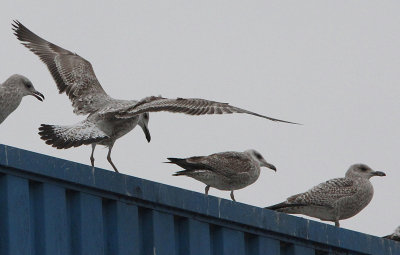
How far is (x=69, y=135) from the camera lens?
33.4ft

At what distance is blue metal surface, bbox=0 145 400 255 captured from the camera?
25.2 feet

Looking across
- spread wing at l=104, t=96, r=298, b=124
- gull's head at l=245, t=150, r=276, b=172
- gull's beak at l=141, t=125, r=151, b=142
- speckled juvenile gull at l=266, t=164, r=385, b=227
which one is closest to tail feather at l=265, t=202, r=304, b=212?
speckled juvenile gull at l=266, t=164, r=385, b=227

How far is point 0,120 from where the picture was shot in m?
10.9

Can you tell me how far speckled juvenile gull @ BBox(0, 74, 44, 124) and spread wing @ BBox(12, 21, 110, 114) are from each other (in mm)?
810

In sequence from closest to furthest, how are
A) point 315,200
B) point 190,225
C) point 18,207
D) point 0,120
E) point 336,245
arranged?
point 18,207 → point 190,225 → point 336,245 → point 0,120 → point 315,200

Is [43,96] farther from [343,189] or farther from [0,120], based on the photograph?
[343,189]

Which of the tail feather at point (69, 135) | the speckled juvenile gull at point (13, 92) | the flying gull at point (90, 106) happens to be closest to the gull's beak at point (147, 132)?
the flying gull at point (90, 106)

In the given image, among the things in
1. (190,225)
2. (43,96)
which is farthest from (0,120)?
(190,225)

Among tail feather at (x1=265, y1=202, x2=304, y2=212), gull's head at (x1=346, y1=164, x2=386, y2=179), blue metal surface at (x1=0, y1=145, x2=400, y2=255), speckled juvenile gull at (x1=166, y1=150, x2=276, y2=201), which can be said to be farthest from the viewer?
gull's head at (x1=346, y1=164, x2=386, y2=179)

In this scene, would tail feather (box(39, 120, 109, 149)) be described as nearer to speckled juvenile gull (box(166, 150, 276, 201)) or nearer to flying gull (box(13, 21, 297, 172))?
flying gull (box(13, 21, 297, 172))

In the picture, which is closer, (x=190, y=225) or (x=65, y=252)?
(x=65, y=252)

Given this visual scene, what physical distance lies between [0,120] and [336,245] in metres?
3.52

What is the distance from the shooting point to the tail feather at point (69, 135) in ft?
32.7

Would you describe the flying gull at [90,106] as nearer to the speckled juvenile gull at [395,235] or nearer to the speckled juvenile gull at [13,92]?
the speckled juvenile gull at [13,92]
